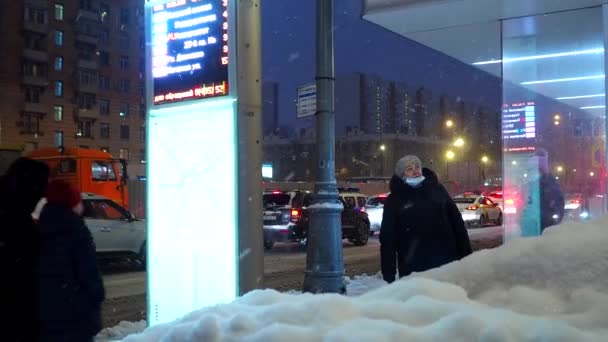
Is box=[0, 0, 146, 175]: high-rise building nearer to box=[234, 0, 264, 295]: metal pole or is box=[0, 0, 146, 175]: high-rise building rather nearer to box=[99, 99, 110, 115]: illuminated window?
box=[99, 99, 110, 115]: illuminated window

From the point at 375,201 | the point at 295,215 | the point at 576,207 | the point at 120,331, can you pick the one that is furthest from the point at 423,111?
the point at 120,331

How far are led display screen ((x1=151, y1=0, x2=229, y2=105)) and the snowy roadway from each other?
5.85 meters

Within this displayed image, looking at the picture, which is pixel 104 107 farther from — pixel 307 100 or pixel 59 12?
pixel 307 100

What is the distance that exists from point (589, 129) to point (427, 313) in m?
9.30

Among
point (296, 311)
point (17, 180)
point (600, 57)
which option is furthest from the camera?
point (600, 57)

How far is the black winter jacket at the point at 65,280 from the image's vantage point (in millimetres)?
3625

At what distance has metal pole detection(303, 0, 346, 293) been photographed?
806 centimetres

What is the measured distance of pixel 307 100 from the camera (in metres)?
8.81

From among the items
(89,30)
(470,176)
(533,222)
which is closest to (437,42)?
(533,222)

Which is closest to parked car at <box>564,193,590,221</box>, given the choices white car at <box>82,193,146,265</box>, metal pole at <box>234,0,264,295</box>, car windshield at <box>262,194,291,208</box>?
metal pole at <box>234,0,264,295</box>

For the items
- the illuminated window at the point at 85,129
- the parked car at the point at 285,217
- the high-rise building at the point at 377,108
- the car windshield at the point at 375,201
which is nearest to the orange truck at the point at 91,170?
the parked car at the point at 285,217

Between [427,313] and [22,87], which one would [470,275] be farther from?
[22,87]

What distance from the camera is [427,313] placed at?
2.43 m

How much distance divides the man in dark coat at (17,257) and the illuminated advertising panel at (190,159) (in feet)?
6.59
